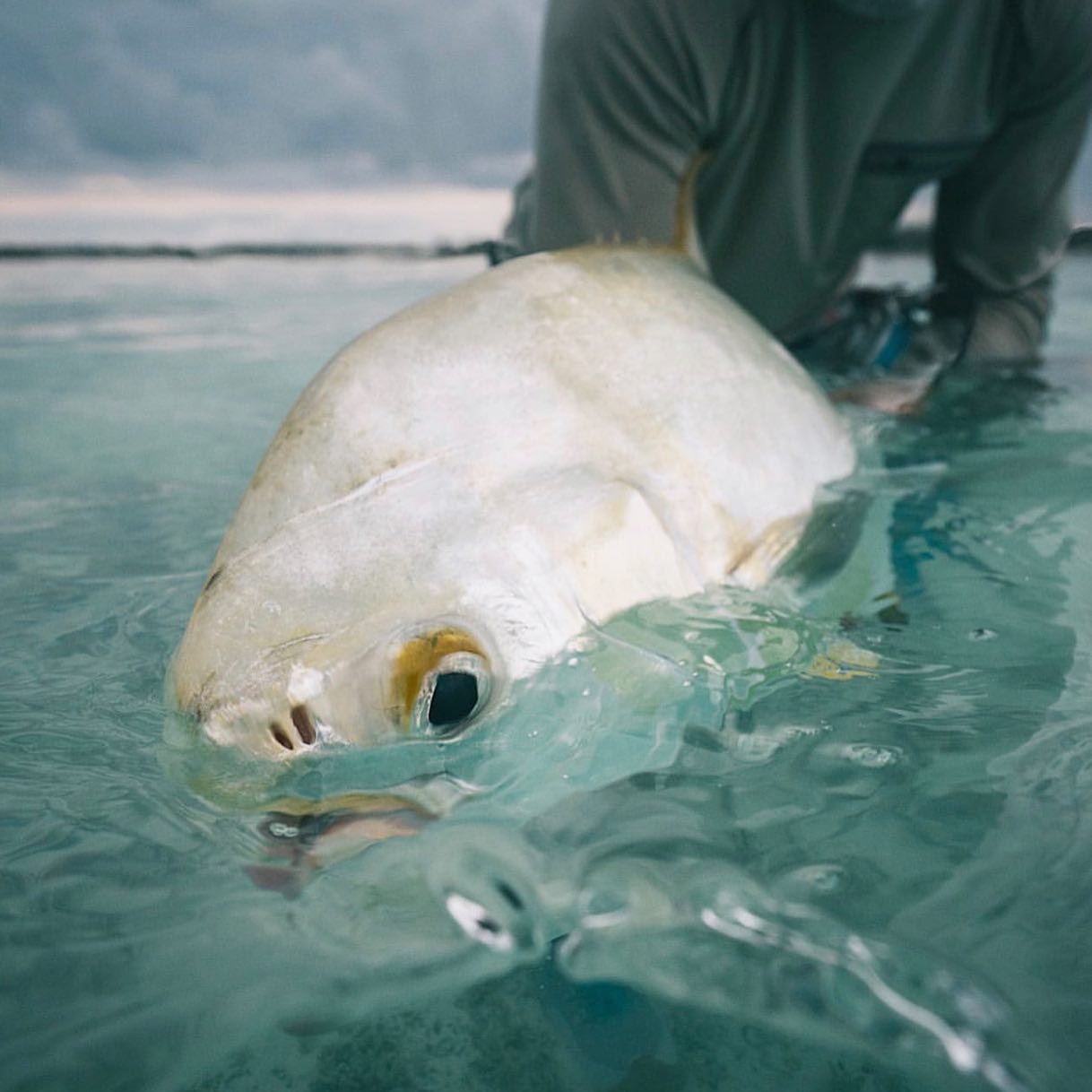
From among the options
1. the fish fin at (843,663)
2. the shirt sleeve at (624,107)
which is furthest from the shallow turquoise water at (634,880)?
the shirt sleeve at (624,107)

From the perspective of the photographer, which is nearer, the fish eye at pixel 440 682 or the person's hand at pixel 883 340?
the fish eye at pixel 440 682

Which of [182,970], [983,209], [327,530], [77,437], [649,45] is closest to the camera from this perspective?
[182,970]

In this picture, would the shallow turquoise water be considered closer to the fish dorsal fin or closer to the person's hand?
the fish dorsal fin

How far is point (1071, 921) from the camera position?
0.82 m

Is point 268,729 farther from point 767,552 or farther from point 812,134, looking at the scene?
point 812,134

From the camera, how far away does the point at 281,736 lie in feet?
3.13

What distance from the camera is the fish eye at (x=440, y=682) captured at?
96cm

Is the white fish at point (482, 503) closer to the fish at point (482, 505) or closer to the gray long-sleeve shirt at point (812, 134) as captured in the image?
the fish at point (482, 505)

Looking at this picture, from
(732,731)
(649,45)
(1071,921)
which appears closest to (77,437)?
(649,45)

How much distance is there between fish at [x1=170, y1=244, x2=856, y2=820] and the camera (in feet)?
3.17

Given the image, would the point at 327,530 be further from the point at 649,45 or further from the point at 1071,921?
the point at 649,45

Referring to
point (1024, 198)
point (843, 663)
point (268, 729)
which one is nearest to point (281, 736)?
point (268, 729)

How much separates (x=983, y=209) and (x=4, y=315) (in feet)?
19.5

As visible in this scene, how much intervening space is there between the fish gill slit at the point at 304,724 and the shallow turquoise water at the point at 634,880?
36 millimetres
